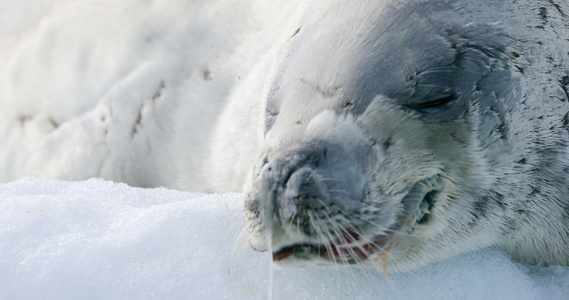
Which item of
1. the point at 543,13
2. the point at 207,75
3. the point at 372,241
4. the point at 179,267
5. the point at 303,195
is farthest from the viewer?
the point at 207,75

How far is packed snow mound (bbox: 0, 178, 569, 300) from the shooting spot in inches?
74.5

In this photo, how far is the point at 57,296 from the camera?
1839 mm

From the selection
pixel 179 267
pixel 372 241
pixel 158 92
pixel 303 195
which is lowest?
pixel 158 92

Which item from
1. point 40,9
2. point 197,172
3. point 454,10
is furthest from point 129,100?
point 454,10

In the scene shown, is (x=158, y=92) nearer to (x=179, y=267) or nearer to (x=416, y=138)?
(x=179, y=267)

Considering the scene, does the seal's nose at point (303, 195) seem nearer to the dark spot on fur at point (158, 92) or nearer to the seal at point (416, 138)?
the seal at point (416, 138)

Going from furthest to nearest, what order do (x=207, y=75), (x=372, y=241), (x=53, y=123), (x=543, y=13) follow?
1. (x=53, y=123)
2. (x=207, y=75)
3. (x=543, y=13)
4. (x=372, y=241)

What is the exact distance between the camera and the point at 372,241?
1822mm

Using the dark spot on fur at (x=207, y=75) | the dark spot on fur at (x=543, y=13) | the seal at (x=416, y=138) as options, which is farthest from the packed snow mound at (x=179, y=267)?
the dark spot on fur at (x=207, y=75)

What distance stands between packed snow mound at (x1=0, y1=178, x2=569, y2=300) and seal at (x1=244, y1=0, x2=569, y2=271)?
8 centimetres

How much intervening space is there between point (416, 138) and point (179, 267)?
721mm

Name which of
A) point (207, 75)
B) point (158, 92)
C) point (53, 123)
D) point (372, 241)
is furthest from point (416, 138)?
point (53, 123)

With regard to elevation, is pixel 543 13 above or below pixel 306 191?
above

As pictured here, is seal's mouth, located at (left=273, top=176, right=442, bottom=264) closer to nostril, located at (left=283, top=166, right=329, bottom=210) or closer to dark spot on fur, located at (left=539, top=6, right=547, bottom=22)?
nostril, located at (left=283, top=166, right=329, bottom=210)
